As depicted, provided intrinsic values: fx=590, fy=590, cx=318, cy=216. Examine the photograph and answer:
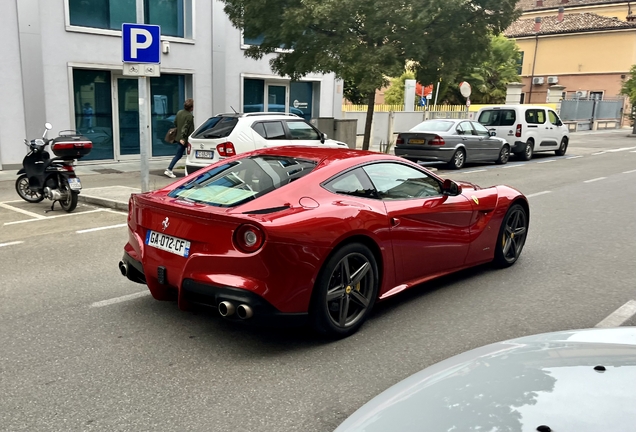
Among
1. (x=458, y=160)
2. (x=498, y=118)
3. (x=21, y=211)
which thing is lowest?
(x=21, y=211)

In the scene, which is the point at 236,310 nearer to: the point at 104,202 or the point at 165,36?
the point at 104,202

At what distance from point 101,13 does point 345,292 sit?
46.2 feet

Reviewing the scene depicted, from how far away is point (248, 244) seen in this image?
3.93 metres

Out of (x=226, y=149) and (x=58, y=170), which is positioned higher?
(x=226, y=149)

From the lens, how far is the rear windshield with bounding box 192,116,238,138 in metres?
11.8

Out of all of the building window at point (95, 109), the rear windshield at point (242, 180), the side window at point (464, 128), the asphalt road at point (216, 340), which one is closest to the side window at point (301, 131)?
the asphalt road at point (216, 340)

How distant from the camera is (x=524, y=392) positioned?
6.56 ft

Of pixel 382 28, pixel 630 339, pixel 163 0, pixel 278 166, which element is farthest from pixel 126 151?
pixel 630 339

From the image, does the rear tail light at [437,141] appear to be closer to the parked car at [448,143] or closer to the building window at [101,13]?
the parked car at [448,143]

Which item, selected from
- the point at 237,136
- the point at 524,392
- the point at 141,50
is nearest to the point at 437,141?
the point at 237,136

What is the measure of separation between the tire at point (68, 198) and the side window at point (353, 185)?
6219 mm

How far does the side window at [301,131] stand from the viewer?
12414 millimetres

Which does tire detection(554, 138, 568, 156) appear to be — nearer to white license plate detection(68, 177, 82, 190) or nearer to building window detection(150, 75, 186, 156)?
building window detection(150, 75, 186, 156)

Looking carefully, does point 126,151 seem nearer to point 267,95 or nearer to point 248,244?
point 267,95
